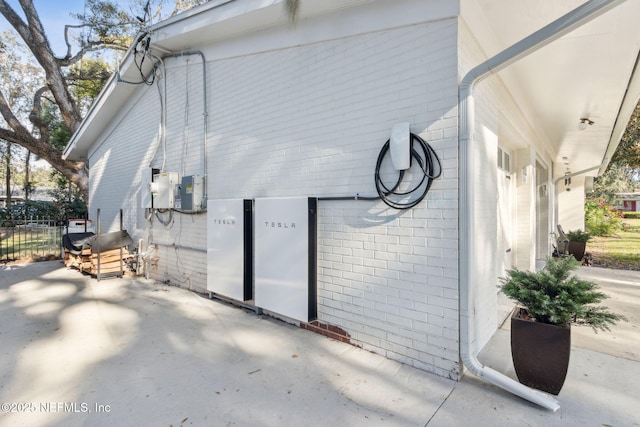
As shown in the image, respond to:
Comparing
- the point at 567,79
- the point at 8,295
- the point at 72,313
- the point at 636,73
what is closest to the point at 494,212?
the point at 567,79

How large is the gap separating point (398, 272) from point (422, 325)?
47 cm

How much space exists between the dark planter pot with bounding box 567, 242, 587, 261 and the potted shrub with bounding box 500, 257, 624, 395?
6.87 metres

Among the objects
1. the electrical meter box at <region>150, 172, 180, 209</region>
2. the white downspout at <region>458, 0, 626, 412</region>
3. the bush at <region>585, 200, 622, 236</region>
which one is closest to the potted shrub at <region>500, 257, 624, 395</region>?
the white downspout at <region>458, 0, 626, 412</region>

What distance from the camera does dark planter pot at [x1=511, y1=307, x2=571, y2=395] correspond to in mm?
2270

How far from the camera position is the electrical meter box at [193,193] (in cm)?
484

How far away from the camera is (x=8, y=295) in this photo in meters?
4.99

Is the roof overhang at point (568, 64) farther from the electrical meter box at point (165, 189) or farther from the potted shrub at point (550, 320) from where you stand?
the electrical meter box at point (165, 189)

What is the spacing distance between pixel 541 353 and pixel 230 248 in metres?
3.37

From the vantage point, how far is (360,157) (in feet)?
10.1

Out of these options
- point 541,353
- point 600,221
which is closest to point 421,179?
point 541,353

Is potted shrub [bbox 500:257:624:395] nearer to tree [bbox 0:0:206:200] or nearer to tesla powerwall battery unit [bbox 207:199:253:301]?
tesla powerwall battery unit [bbox 207:199:253:301]

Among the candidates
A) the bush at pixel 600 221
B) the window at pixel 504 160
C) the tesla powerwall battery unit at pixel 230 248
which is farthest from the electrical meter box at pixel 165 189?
the bush at pixel 600 221

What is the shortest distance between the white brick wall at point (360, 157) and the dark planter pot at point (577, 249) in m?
7.40

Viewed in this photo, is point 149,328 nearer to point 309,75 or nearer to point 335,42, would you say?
point 309,75
